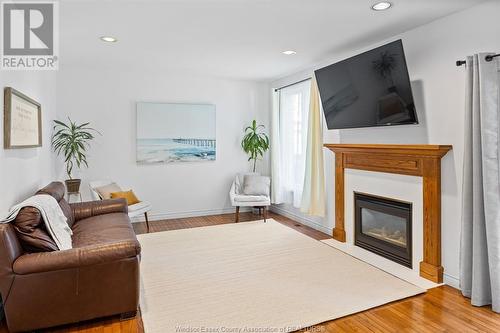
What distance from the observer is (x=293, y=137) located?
18.7 ft

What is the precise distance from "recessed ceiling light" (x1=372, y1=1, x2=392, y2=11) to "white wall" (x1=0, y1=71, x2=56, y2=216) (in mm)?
3177

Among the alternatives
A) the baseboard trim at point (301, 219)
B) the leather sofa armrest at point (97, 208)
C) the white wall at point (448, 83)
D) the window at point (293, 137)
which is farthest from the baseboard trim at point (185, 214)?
the white wall at point (448, 83)

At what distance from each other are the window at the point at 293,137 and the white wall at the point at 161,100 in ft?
2.14

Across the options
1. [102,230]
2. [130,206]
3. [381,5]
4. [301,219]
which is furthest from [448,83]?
[130,206]

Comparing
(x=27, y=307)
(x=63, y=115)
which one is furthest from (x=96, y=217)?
(x=63, y=115)

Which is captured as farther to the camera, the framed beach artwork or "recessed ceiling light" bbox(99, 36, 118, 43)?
the framed beach artwork

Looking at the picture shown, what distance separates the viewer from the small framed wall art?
2748 millimetres

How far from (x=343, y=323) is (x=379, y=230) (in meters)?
1.76

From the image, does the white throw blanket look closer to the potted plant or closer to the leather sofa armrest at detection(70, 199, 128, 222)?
the leather sofa armrest at detection(70, 199, 128, 222)

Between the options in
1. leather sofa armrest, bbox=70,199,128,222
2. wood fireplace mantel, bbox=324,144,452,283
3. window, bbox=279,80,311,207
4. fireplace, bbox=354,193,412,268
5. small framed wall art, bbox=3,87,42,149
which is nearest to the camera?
small framed wall art, bbox=3,87,42,149

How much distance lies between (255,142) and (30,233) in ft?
13.6

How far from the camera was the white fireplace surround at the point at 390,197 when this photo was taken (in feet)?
11.0

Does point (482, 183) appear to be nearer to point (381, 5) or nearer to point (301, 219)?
point (381, 5)

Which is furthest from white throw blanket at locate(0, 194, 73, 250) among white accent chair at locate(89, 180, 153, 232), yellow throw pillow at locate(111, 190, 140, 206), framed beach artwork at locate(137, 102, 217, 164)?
framed beach artwork at locate(137, 102, 217, 164)
